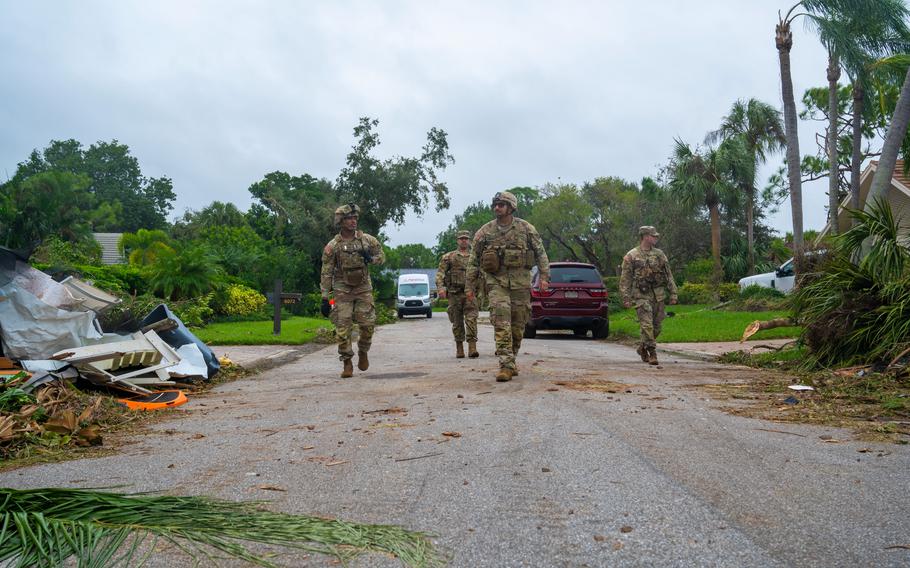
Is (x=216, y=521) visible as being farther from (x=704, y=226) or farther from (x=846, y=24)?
(x=704, y=226)

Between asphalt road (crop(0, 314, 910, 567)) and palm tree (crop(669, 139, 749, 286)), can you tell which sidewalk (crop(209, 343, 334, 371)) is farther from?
palm tree (crop(669, 139, 749, 286))

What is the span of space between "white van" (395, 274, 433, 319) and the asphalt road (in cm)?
3361

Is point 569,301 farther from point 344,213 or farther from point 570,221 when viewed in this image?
point 570,221

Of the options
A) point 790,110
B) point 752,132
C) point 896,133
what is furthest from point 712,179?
point 896,133

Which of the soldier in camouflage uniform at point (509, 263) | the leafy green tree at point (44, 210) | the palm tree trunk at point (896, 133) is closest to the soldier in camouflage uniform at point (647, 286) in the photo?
the soldier in camouflage uniform at point (509, 263)

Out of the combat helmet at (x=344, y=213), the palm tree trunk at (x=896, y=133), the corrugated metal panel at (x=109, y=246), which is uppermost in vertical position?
the corrugated metal panel at (x=109, y=246)

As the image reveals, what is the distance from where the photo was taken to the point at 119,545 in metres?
3.03

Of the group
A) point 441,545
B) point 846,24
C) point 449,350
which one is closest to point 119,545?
point 441,545

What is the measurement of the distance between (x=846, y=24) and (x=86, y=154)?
313 ft

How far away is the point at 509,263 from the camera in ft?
31.0

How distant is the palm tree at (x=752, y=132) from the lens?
38.4 meters

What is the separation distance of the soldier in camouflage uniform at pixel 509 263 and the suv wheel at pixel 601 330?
30.5ft

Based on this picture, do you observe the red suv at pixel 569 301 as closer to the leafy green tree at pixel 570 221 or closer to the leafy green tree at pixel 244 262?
the leafy green tree at pixel 244 262

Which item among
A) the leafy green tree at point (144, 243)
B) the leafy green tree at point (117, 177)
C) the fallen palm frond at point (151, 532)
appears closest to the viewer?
the fallen palm frond at point (151, 532)
